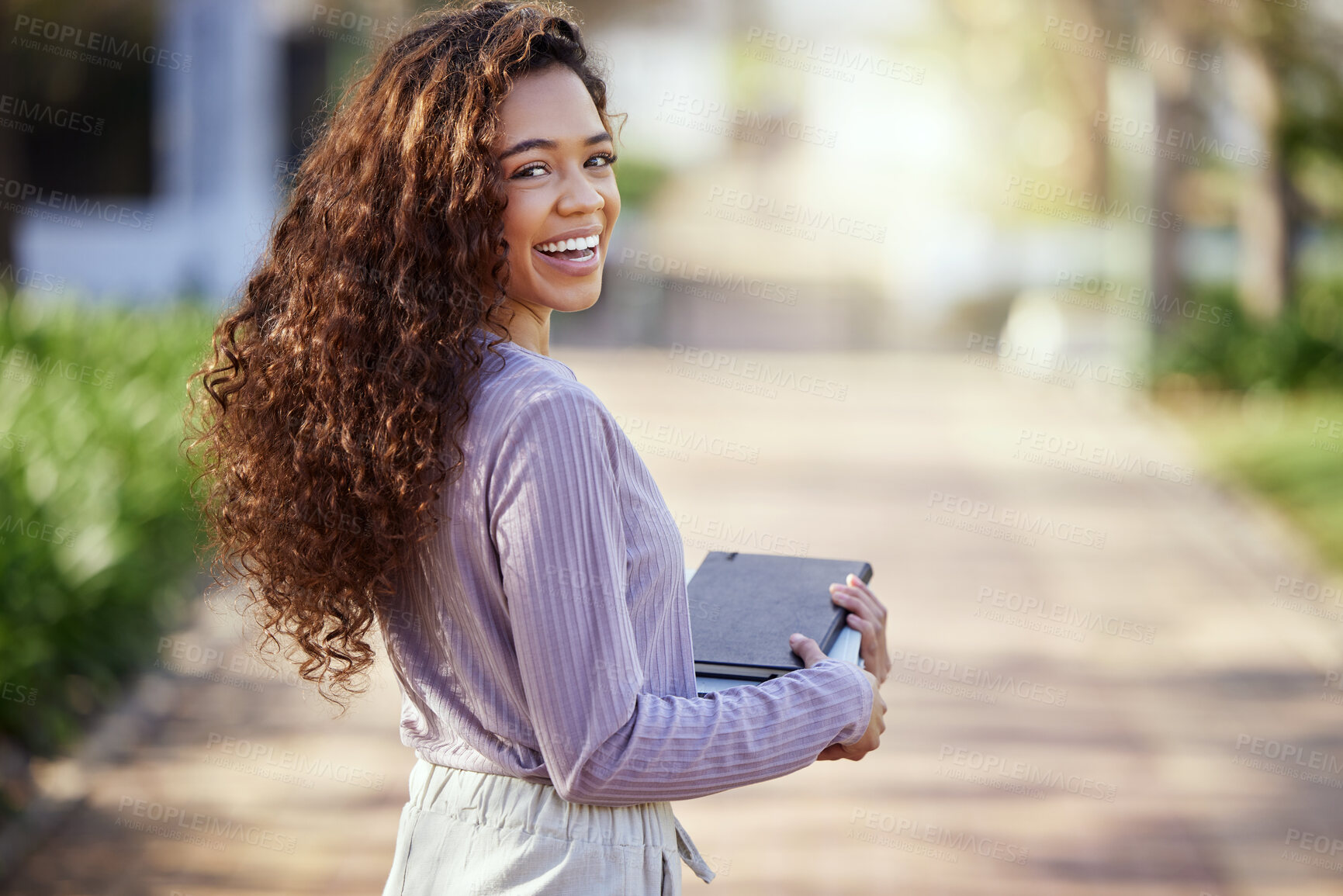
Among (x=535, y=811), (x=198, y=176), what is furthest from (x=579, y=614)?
(x=198, y=176)

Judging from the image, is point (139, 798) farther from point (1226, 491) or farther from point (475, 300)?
point (1226, 491)

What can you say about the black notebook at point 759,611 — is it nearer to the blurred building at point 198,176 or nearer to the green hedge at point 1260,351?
the green hedge at point 1260,351

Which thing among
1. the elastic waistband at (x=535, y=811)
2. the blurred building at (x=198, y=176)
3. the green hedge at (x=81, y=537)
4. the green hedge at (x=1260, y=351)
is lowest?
the green hedge at (x=81, y=537)

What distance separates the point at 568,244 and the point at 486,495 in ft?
1.27

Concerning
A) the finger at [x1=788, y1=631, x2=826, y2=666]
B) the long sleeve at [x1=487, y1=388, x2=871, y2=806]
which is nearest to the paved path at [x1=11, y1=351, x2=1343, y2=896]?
the finger at [x1=788, y1=631, x2=826, y2=666]

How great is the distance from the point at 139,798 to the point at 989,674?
3790 millimetres

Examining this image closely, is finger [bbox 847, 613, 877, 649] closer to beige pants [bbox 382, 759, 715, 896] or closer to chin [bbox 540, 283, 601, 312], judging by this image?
beige pants [bbox 382, 759, 715, 896]

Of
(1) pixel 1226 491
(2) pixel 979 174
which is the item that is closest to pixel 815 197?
(2) pixel 979 174

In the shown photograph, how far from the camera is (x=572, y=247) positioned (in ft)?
5.78

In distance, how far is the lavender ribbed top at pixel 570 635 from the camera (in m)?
1.51

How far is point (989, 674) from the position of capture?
257 inches

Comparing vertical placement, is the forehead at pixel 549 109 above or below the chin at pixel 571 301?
above

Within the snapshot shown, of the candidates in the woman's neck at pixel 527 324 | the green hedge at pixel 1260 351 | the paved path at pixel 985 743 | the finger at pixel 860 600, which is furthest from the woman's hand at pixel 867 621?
the green hedge at pixel 1260 351

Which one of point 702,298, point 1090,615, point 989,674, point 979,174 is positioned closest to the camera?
point 989,674
